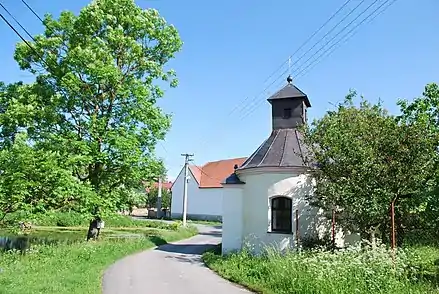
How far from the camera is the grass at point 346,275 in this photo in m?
8.57

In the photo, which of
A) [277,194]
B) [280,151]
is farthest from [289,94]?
[277,194]

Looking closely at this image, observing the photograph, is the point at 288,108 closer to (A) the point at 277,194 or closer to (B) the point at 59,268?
(A) the point at 277,194

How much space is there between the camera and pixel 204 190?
52.3 metres

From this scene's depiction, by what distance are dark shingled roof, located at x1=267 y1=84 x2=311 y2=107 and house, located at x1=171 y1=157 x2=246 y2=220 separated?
30.8m

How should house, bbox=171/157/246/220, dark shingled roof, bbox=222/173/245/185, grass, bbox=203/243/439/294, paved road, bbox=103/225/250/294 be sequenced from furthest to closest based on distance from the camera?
1. house, bbox=171/157/246/220
2. dark shingled roof, bbox=222/173/245/185
3. paved road, bbox=103/225/250/294
4. grass, bbox=203/243/439/294

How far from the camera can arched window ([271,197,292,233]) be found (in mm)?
16141

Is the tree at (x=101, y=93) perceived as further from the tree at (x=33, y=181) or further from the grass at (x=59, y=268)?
the grass at (x=59, y=268)

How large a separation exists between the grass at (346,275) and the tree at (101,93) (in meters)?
11.5

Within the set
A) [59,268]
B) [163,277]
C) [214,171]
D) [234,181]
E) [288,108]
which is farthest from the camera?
[214,171]

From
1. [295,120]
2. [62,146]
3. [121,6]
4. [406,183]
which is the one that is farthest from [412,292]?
[121,6]

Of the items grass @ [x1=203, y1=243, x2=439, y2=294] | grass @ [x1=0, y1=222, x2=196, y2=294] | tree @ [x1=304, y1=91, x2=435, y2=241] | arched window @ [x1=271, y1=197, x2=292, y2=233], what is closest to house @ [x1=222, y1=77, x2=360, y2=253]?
arched window @ [x1=271, y1=197, x2=292, y2=233]

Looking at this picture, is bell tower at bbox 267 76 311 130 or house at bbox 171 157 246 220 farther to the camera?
house at bbox 171 157 246 220

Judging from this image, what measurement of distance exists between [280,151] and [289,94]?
342cm

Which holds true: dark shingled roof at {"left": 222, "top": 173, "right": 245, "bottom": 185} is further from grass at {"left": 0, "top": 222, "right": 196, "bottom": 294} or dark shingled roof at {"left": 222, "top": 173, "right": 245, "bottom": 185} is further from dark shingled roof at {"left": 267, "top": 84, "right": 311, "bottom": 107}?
grass at {"left": 0, "top": 222, "right": 196, "bottom": 294}
